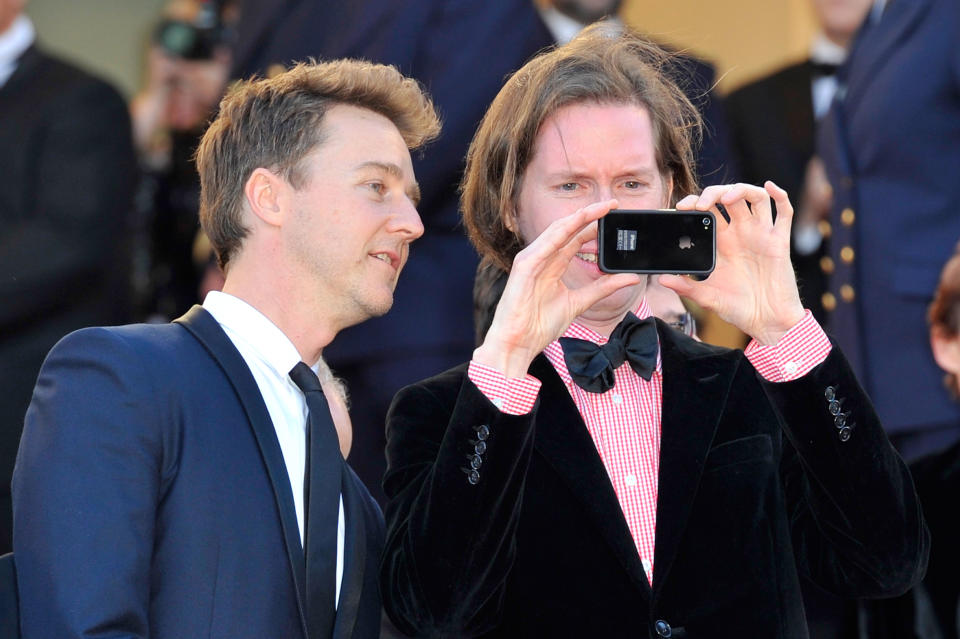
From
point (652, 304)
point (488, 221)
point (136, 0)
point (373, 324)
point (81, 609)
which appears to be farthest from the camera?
point (136, 0)

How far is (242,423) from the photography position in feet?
8.48

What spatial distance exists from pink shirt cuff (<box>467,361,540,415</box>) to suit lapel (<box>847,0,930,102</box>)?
8.36 feet

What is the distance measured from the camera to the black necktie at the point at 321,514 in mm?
2547

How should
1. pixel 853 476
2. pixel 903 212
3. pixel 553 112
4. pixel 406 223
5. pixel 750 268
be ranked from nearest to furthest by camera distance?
pixel 853 476 < pixel 750 268 < pixel 553 112 < pixel 406 223 < pixel 903 212

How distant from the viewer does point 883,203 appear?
15.0ft

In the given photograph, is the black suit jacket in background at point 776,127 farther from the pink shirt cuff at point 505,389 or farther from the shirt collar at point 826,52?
the pink shirt cuff at point 505,389

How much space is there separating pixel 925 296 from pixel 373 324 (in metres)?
1.57

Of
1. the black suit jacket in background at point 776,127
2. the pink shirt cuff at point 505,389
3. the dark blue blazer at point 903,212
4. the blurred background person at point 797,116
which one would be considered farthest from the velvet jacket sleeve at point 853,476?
the black suit jacket in background at point 776,127

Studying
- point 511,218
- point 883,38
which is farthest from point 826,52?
point 511,218

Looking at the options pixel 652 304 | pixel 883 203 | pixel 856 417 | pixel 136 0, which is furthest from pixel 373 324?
pixel 136 0

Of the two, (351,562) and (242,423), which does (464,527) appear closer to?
(351,562)

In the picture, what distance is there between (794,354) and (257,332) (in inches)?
35.3

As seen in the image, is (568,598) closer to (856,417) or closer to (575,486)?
(575,486)

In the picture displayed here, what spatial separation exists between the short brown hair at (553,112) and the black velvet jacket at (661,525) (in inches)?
16.4
